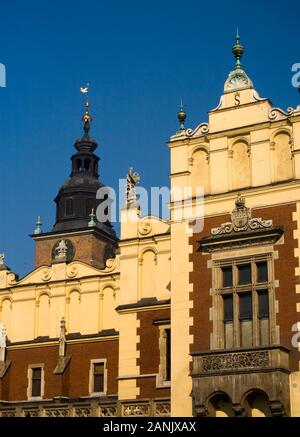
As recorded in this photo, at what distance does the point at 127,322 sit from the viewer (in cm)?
3647

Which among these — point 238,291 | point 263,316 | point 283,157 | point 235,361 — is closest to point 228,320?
point 238,291

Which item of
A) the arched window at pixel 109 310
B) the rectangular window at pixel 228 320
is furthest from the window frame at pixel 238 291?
the arched window at pixel 109 310

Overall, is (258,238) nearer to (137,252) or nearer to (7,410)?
(137,252)

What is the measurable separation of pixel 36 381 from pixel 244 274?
13.6 m

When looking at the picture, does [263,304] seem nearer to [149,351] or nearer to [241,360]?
[241,360]

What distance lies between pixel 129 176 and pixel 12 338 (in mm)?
10126

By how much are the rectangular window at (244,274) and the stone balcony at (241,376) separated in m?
2.68

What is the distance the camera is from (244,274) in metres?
32.1

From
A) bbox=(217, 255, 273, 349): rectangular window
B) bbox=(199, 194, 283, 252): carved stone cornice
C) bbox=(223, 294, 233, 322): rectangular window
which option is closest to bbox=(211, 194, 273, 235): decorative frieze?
bbox=(199, 194, 283, 252): carved stone cornice

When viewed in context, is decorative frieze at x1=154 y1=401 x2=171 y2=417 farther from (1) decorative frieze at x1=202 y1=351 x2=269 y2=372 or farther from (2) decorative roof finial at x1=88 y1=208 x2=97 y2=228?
(2) decorative roof finial at x1=88 y1=208 x2=97 y2=228

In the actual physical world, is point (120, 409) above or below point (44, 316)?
below
